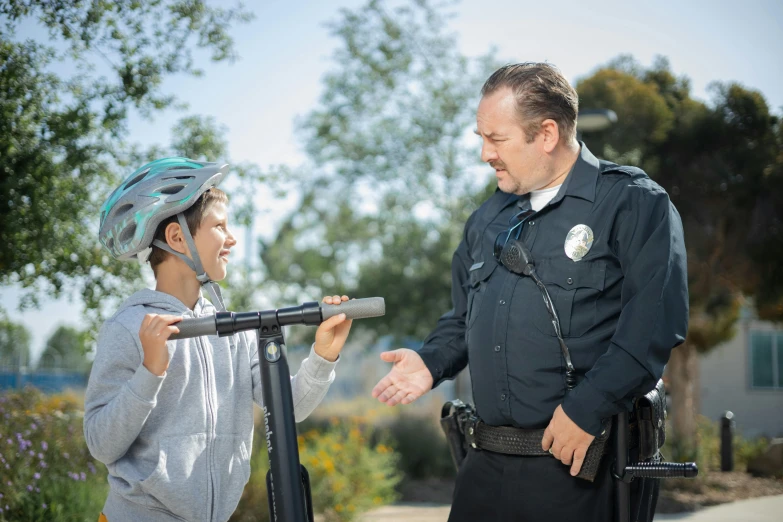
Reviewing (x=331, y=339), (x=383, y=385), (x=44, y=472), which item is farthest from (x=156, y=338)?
(x=44, y=472)

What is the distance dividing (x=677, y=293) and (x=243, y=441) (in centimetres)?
160

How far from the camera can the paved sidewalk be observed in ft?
30.7

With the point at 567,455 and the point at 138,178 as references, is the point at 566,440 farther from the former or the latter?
the point at 138,178

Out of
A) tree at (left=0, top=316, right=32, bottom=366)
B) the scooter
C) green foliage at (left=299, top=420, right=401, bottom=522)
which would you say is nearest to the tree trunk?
green foliage at (left=299, top=420, right=401, bottom=522)

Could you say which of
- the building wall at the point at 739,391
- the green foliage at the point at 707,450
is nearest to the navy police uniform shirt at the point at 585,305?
the green foliage at the point at 707,450

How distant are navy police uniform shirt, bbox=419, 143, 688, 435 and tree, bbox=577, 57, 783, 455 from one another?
29.5 ft

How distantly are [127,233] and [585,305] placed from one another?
5.54ft

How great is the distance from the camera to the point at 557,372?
9.42 ft

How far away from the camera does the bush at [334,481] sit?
760 centimetres

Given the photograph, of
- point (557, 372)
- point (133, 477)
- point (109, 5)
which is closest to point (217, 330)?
point (133, 477)

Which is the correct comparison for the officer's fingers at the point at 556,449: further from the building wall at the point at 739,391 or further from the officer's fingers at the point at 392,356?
the building wall at the point at 739,391

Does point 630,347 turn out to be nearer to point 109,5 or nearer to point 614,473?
point 614,473

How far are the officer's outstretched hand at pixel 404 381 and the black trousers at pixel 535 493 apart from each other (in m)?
0.37

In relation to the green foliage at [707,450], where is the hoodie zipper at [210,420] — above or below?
above
